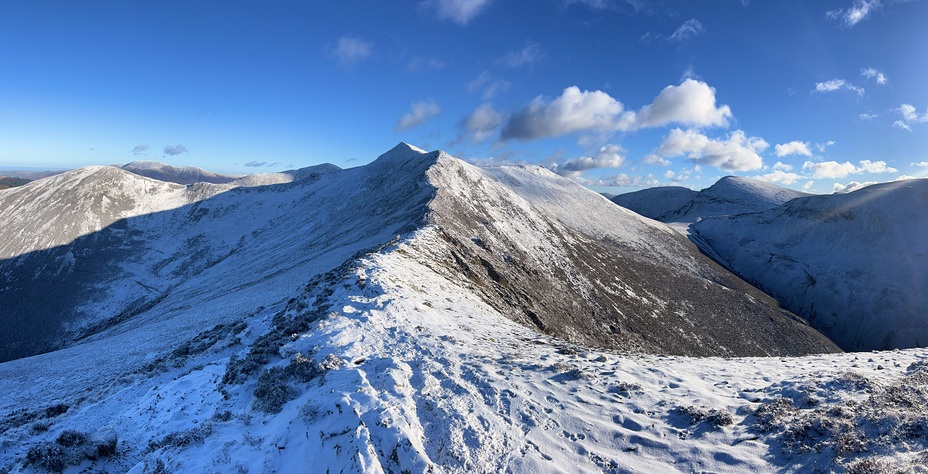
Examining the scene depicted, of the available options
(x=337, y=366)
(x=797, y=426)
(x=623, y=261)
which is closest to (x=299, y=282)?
(x=337, y=366)

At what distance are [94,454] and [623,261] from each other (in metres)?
64.8

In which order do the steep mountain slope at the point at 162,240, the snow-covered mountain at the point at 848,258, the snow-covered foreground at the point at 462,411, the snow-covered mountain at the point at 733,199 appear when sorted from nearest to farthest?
the snow-covered foreground at the point at 462,411 < the steep mountain slope at the point at 162,240 < the snow-covered mountain at the point at 848,258 < the snow-covered mountain at the point at 733,199

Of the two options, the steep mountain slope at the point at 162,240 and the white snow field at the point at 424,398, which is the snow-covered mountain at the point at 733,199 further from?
the white snow field at the point at 424,398

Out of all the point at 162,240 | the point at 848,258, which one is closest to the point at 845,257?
the point at 848,258

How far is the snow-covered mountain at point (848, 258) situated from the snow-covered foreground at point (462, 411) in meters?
69.4

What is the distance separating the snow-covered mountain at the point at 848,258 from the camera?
63844 millimetres

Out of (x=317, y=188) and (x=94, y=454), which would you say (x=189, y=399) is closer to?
(x=94, y=454)

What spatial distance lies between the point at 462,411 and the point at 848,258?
103 m

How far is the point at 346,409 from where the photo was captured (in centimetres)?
957

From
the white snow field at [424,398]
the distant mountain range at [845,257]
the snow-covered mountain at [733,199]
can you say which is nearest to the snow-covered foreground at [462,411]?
the white snow field at [424,398]

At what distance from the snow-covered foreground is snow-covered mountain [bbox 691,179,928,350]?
69383 millimetres

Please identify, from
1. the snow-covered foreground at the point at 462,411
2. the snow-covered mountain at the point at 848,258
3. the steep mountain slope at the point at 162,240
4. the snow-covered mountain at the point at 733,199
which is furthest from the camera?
the snow-covered mountain at the point at 733,199

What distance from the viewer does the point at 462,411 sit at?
1002 cm

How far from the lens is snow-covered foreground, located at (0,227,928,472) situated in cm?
867
